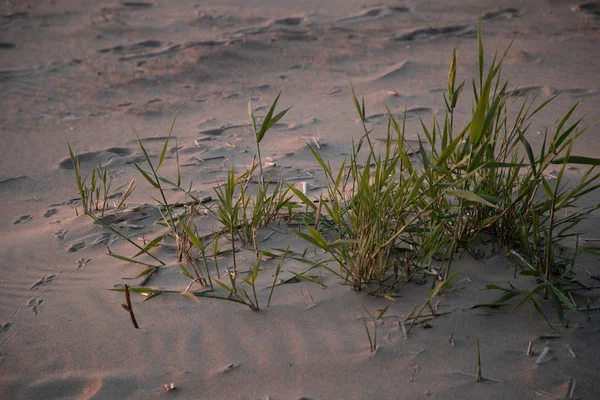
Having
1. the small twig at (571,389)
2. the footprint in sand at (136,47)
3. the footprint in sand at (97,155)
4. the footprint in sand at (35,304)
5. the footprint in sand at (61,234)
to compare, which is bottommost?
the small twig at (571,389)

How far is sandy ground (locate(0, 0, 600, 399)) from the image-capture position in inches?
54.8

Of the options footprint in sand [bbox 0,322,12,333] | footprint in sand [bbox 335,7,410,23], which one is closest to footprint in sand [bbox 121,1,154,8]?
footprint in sand [bbox 335,7,410,23]

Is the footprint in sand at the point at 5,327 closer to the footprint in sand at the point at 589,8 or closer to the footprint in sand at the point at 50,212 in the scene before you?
the footprint in sand at the point at 50,212

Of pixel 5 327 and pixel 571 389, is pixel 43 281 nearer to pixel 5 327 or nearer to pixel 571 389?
pixel 5 327

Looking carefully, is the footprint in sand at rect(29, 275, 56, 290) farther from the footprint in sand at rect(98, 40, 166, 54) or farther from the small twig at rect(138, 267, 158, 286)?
the footprint in sand at rect(98, 40, 166, 54)

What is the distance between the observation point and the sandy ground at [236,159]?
1392 mm

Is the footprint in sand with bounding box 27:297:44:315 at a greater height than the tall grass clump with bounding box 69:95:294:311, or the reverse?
the tall grass clump with bounding box 69:95:294:311

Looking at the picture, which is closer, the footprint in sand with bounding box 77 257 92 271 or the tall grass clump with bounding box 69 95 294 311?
the tall grass clump with bounding box 69 95 294 311

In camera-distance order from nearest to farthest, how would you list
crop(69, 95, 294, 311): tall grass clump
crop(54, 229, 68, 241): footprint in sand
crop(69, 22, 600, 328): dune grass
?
crop(69, 22, 600, 328): dune grass → crop(69, 95, 294, 311): tall grass clump → crop(54, 229, 68, 241): footprint in sand

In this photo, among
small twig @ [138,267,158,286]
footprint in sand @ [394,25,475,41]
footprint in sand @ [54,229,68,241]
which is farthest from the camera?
footprint in sand @ [394,25,475,41]

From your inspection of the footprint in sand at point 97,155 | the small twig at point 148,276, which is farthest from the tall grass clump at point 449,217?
the footprint in sand at point 97,155

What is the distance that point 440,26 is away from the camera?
4.76 metres

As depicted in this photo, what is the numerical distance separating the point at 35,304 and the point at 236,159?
4.11 feet

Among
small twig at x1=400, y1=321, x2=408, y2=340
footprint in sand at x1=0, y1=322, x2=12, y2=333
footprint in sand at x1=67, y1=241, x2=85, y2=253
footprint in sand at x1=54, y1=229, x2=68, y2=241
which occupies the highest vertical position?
footprint in sand at x1=54, y1=229, x2=68, y2=241
